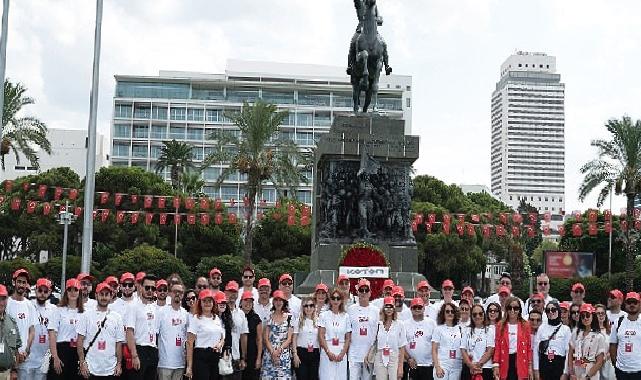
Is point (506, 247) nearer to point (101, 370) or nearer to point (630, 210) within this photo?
point (630, 210)

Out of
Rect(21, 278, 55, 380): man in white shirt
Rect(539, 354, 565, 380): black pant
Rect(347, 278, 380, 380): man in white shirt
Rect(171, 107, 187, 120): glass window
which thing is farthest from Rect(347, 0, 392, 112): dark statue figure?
Rect(171, 107, 187, 120): glass window

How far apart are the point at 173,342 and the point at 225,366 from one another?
694 mm

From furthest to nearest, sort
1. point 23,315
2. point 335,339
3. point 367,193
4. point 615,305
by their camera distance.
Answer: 1. point 367,193
2. point 615,305
3. point 335,339
4. point 23,315

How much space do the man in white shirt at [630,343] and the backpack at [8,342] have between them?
718 cm

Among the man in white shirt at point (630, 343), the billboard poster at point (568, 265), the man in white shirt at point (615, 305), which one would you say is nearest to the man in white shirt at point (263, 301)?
the man in white shirt at point (630, 343)

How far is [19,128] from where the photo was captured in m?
39.2

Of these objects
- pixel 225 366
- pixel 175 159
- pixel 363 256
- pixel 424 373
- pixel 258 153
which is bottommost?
pixel 424 373

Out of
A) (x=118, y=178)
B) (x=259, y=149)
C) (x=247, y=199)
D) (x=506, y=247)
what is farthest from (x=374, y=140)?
(x=506, y=247)

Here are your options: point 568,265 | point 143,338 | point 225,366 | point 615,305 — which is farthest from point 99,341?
point 568,265

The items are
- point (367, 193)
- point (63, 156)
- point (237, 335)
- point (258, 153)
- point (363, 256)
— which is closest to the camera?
point (237, 335)

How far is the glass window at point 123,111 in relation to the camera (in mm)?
97062

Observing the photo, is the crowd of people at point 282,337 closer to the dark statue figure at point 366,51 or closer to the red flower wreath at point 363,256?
the red flower wreath at point 363,256

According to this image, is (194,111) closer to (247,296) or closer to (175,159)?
(175,159)

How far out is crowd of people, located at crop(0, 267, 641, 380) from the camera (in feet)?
34.5
